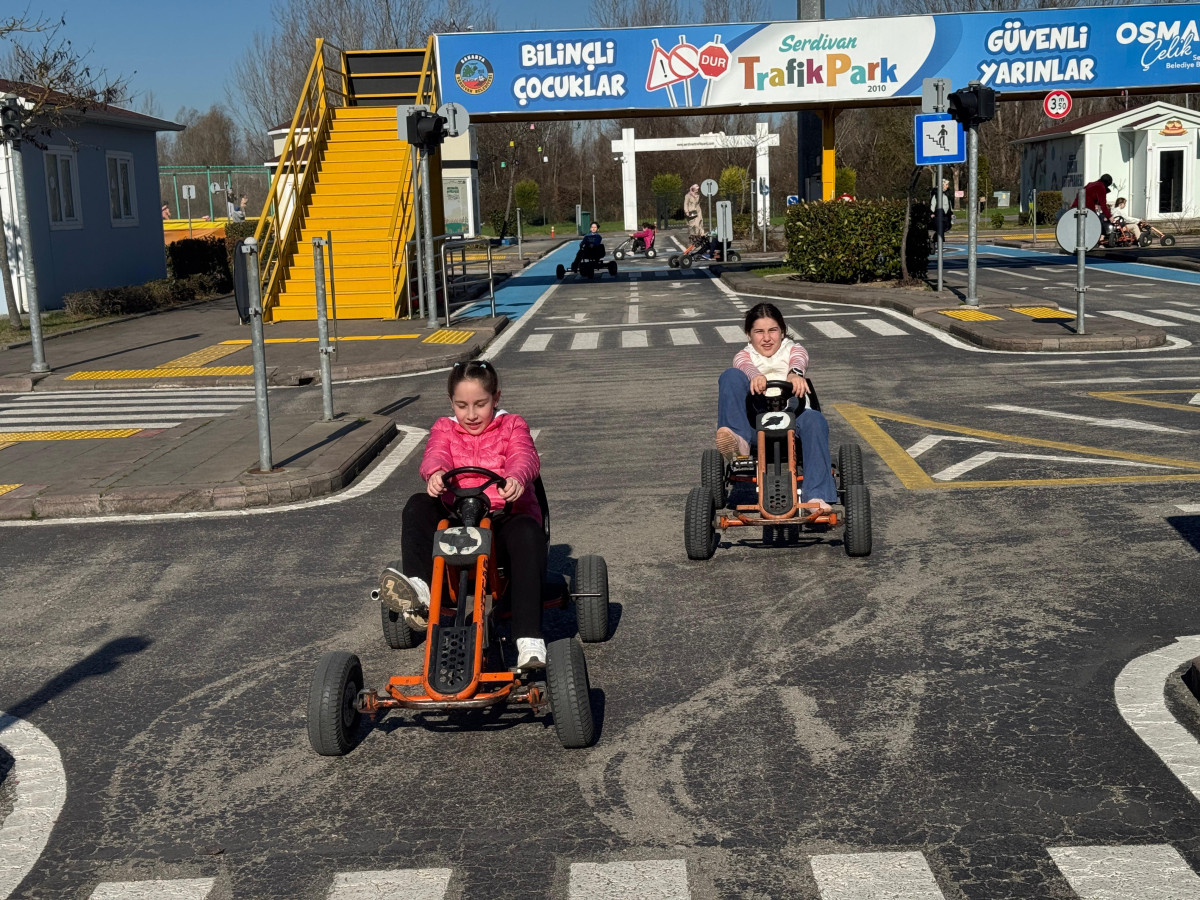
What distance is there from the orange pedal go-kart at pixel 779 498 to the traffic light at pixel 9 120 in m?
12.2

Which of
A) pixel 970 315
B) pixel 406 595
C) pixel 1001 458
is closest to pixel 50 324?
pixel 970 315

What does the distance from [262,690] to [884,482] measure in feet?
16.4

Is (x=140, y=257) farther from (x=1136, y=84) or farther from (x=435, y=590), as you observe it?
(x=435, y=590)

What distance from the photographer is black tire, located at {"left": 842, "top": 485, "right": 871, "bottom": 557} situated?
7367 millimetres

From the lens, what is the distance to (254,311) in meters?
9.80

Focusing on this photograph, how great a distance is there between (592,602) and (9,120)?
13339mm

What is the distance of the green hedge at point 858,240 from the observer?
25.6m

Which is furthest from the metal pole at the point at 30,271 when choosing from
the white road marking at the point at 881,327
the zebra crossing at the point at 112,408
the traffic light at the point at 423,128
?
the white road marking at the point at 881,327

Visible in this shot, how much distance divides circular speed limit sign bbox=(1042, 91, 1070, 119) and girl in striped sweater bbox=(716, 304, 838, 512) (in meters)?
20.1

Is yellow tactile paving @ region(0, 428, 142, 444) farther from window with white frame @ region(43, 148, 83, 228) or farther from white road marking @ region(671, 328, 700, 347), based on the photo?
window with white frame @ region(43, 148, 83, 228)

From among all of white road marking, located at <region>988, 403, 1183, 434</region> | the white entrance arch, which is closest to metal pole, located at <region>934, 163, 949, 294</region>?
white road marking, located at <region>988, 403, 1183, 434</region>

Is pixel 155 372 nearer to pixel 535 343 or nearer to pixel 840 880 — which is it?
pixel 535 343

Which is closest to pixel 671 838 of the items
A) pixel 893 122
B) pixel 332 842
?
pixel 332 842

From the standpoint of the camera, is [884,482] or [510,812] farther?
[884,482]
